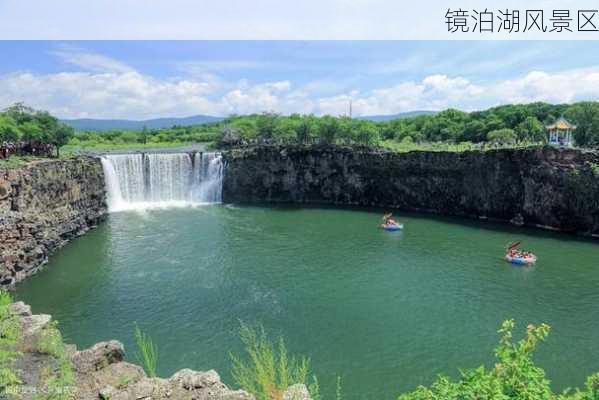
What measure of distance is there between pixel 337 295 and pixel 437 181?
24832mm

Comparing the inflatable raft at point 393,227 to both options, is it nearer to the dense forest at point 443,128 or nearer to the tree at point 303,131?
the dense forest at point 443,128

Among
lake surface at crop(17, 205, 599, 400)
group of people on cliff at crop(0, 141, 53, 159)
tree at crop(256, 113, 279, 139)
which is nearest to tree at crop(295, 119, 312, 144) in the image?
tree at crop(256, 113, 279, 139)

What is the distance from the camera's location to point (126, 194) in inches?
1778

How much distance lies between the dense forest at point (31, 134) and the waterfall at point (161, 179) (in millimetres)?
4752

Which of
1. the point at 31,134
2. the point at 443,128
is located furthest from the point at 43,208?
the point at 443,128

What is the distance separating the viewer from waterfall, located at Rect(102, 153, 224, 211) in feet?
145

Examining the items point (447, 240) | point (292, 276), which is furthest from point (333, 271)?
point (447, 240)

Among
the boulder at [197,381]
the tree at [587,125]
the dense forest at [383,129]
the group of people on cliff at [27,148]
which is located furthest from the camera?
the tree at [587,125]

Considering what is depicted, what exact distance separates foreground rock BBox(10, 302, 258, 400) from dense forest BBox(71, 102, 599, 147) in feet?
148

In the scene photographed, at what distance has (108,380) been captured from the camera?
1047 centimetres

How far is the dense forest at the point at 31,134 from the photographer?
125ft

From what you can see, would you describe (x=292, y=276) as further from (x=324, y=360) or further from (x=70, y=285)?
(x=70, y=285)

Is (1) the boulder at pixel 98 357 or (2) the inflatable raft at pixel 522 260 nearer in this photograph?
(1) the boulder at pixel 98 357

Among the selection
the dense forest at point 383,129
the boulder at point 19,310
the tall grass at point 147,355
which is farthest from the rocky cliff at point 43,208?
the tall grass at point 147,355
